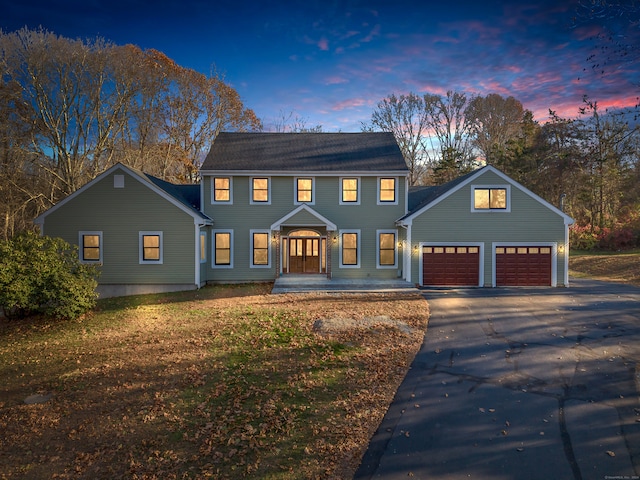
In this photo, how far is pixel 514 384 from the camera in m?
7.54

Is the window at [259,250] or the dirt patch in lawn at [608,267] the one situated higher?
the window at [259,250]

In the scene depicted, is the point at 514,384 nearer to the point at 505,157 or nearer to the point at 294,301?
the point at 294,301

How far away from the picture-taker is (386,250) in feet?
68.3

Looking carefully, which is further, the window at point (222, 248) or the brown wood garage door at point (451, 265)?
the window at point (222, 248)

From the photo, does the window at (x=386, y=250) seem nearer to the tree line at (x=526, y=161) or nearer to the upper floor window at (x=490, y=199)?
the upper floor window at (x=490, y=199)

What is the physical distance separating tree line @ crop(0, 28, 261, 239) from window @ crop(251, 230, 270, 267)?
14.0m

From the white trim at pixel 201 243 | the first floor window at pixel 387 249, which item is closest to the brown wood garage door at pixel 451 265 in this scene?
the first floor window at pixel 387 249

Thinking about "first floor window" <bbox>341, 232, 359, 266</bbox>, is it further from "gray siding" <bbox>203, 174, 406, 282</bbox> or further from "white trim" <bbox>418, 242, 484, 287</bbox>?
"white trim" <bbox>418, 242, 484, 287</bbox>

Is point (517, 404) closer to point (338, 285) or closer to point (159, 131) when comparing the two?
point (338, 285)

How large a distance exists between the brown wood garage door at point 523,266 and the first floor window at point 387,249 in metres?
5.40

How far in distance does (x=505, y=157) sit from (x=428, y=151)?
7.31 metres

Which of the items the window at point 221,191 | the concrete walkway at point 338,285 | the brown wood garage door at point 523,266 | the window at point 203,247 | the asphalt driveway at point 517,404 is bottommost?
the asphalt driveway at point 517,404

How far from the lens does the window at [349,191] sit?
68.2 ft

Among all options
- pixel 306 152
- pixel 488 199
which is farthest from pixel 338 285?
pixel 488 199
